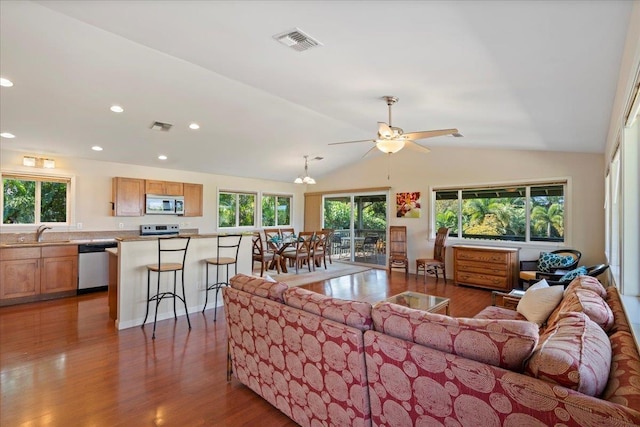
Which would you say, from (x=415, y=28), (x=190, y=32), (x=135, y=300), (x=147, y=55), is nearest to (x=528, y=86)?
(x=415, y=28)

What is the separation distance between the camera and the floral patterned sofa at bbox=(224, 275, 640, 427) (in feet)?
3.71

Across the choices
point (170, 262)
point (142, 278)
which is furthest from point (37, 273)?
point (170, 262)

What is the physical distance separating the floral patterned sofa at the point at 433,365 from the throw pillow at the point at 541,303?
13.8 inches

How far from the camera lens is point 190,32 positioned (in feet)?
8.05

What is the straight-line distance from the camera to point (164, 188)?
6621 millimetres

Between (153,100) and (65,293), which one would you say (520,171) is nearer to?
(153,100)

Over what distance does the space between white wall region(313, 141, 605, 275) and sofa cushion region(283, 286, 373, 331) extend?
5379 mm

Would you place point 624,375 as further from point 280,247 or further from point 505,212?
point 280,247

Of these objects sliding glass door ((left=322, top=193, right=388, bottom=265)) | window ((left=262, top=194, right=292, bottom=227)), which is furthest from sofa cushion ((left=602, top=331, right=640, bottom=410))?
window ((left=262, top=194, right=292, bottom=227))

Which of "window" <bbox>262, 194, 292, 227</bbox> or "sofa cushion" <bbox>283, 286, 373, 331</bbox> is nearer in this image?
"sofa cushion" <bbox>283, 286, 373, 331</bbox>

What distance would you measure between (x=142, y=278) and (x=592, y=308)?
4.39 m

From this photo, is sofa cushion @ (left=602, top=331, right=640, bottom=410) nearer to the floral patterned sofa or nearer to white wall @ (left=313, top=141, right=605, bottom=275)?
the floral patterned sofa

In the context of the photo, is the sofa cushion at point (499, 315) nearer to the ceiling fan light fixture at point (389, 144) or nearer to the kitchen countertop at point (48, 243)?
the ceiling fan light fixture at point (389, 144)

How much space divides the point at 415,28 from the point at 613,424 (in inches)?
83.8
